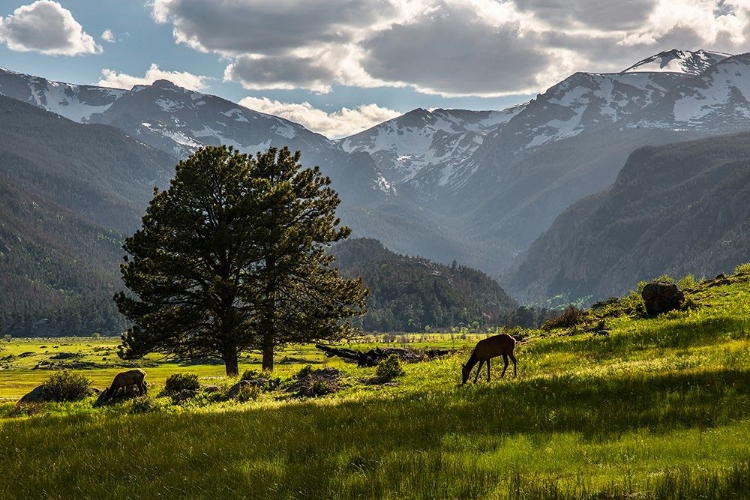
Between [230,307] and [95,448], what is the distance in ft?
86.4

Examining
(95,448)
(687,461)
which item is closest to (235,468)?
(95,448)

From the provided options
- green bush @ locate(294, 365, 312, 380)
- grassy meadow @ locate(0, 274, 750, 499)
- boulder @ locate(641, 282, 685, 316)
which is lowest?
green bush @ locate(294, 365, 312, 380)

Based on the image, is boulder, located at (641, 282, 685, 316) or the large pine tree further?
the large pine tree

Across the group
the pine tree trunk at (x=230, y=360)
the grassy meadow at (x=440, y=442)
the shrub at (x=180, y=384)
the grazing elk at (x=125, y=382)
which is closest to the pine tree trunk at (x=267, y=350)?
the pine tree trunk at (x=230, y=360)

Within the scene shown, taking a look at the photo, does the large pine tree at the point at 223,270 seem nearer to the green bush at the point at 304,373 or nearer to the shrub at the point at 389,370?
the green bush at the point at 304,373

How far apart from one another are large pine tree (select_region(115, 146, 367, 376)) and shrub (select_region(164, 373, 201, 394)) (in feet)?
30.7

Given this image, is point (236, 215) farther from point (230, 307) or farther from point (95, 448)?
point (95, 448)

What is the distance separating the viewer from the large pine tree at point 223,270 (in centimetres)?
4178

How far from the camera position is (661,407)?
52.2ft

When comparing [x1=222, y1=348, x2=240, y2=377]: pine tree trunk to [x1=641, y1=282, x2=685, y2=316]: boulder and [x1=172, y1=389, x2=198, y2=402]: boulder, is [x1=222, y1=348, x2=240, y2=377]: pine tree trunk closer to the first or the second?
[x1=172, y1=389, x2=198, y2=402]: boulder

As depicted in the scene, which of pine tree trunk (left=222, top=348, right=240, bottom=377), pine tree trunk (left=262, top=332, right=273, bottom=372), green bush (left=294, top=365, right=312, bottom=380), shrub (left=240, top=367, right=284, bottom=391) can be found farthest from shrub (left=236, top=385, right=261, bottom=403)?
pine tree trunk (left=262, top=332, right=273, bottom=372)

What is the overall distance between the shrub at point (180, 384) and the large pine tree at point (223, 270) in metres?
9.35

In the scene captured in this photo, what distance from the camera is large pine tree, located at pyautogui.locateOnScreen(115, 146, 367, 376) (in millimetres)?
41781

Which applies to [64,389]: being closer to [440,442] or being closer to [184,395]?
[184,395]
